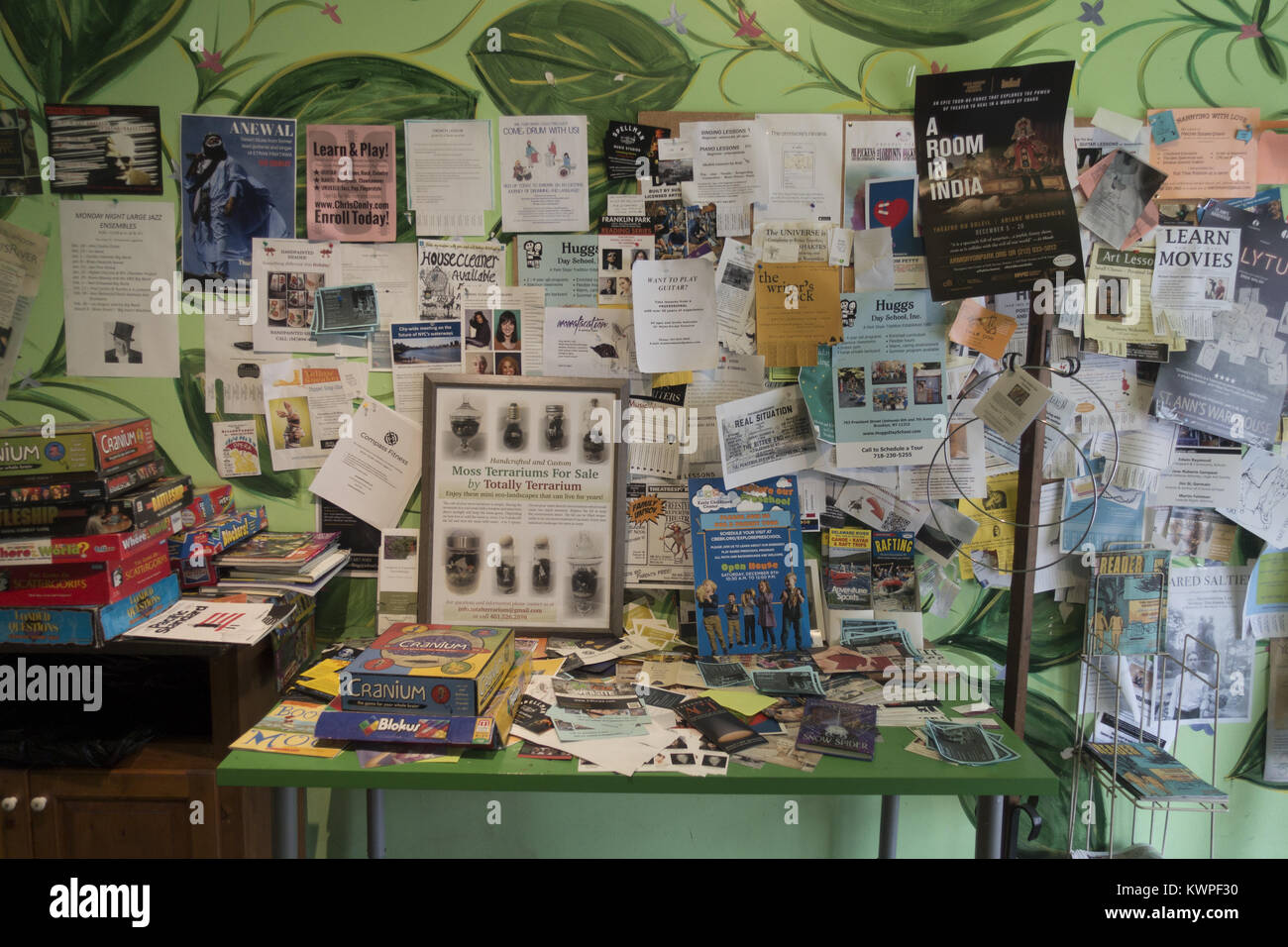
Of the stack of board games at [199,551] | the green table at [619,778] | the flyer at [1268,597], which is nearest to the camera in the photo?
the green table at [619,778]

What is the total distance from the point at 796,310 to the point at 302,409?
1073 mm

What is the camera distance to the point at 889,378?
70.0 inches

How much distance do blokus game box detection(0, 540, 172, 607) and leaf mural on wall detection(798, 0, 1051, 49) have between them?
67.3 inches

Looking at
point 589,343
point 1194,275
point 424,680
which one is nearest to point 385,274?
point 589,343

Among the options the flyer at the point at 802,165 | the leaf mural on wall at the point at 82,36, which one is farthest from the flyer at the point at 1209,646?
the leaf mural on wall at the point at 82,36

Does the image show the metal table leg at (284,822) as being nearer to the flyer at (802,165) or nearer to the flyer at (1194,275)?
the flyer at (802,165)

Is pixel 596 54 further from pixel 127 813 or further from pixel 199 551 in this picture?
pixel 127 813

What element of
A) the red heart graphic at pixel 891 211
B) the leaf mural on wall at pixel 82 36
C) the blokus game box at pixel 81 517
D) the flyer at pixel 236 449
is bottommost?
the blokus game box at pixel 81 517

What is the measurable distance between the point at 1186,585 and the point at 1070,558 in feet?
0.88

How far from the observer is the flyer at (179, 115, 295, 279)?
1732mm

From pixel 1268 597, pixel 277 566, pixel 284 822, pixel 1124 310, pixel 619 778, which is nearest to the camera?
pixel 619 778

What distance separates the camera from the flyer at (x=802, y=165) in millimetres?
1729

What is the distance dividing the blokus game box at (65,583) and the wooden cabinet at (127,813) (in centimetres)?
→ 32

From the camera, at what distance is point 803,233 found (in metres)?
1.76
